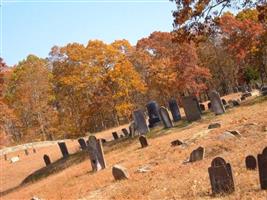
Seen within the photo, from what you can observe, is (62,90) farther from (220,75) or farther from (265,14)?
(265,14)

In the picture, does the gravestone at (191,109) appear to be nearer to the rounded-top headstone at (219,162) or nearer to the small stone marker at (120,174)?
the small stone marker at (120,174)

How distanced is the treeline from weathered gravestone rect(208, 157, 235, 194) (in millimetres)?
36010

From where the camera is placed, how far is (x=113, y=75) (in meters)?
51.1

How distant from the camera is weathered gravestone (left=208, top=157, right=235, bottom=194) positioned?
36.0 ft

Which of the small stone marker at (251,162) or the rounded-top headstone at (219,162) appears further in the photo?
the small stone marker at (251,162)

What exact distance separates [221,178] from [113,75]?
4047cm

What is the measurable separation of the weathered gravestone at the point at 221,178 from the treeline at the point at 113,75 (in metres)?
36.0

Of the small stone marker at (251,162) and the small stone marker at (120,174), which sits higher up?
the small stone marker at (120,174)

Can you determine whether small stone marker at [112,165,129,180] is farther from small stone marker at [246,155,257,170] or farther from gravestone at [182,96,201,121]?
gravestone at [182,96,201,121]

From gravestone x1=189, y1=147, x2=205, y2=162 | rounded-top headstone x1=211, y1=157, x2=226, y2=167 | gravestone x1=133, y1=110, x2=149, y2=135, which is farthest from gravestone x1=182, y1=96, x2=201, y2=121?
rounded-top headstone x1=211, y1=157, x2=226, y2=167

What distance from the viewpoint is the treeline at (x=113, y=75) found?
167 ft

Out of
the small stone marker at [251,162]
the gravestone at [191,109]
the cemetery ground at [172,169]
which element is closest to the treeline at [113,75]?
the gravestone at [191,109]

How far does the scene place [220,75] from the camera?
70312 millimetres

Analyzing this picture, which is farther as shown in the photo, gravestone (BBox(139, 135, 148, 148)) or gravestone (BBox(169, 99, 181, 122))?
gravestone (BBox(169, 99, 181, 122))
